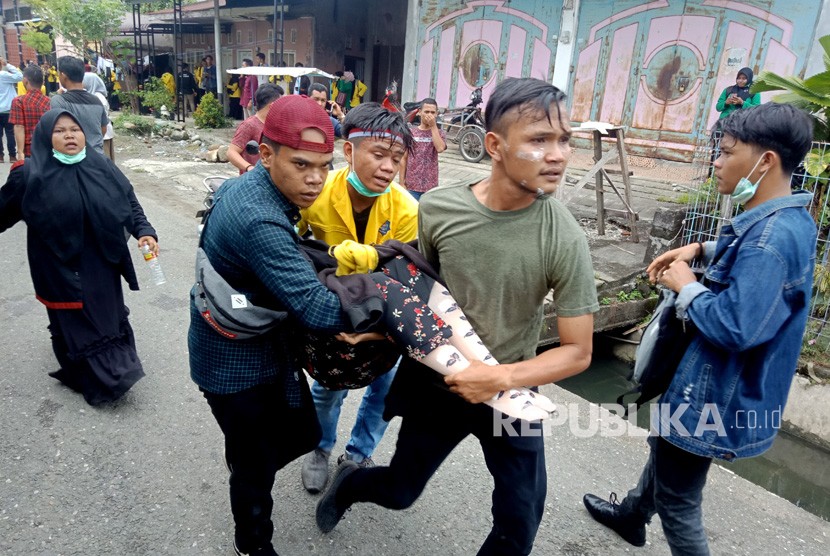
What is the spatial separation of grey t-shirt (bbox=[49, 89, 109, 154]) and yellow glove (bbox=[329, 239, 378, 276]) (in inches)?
199

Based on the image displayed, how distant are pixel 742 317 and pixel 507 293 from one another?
2.27ft

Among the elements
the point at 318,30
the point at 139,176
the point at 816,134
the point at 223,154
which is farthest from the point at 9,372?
the point at 318,30

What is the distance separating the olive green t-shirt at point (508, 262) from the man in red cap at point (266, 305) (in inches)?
16.8

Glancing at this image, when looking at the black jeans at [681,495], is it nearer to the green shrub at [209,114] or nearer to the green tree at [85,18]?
the green shrub at [209,114]

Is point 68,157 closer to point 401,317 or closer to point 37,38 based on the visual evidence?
point 401,317

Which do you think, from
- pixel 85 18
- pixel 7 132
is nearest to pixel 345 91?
pixel 7 132

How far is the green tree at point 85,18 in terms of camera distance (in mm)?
18219

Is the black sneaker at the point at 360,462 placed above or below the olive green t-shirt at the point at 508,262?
below

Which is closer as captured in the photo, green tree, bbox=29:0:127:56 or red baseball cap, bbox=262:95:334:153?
red baseball cap, bbox=262:95:334:153

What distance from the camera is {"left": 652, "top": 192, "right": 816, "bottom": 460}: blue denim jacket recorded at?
70.4 inches

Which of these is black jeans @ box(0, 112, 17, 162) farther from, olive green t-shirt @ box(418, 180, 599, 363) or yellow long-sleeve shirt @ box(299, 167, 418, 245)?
olive green t-shirt @ box(418, 180, 599, 363)

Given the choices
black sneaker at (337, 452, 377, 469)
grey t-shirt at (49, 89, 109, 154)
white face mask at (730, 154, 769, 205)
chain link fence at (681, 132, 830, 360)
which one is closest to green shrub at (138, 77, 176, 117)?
grey t-shirt at (49, 89, 109, 154)

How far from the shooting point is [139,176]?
10344 millimetres

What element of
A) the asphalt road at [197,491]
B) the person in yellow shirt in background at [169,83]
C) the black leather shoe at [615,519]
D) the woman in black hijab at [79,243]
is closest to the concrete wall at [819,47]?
the asphalt road at [197,491]
